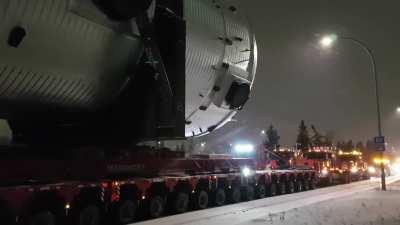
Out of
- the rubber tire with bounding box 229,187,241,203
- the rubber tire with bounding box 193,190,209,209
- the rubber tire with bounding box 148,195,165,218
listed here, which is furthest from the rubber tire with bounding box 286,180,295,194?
the rubber tire with bounding box 148,195,165,218

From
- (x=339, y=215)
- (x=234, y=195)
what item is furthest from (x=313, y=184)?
(x=339, y=215)

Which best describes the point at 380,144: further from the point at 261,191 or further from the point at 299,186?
the point at 261,191

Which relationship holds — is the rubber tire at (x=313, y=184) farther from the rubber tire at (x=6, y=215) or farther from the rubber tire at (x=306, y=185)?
the rubber tire at (x=6, y=215)

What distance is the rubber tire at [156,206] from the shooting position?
41.3ft

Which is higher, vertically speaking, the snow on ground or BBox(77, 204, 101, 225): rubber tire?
BBox(77, 204, 101, 225): rubber tire

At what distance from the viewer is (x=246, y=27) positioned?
567 inches

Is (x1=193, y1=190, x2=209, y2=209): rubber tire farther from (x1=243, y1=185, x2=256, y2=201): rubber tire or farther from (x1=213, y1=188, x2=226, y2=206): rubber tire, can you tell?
(x1=243, y1=185, x2=256, y2=201): rubber tire

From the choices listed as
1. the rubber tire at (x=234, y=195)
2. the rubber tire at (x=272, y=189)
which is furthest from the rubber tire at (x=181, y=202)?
the rubber tire at (x=272, y=189)

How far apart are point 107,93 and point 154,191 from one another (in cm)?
388

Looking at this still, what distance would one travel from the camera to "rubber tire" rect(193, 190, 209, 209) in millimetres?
14633

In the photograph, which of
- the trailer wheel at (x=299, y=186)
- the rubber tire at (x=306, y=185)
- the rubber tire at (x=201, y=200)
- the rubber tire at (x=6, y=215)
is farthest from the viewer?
the rubber tire at (x=306, y=185)

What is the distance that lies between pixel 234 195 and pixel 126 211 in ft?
19.6

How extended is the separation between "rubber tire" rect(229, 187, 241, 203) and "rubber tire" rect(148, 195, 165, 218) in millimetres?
4246

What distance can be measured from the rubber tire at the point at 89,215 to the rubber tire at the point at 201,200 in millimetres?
4303
